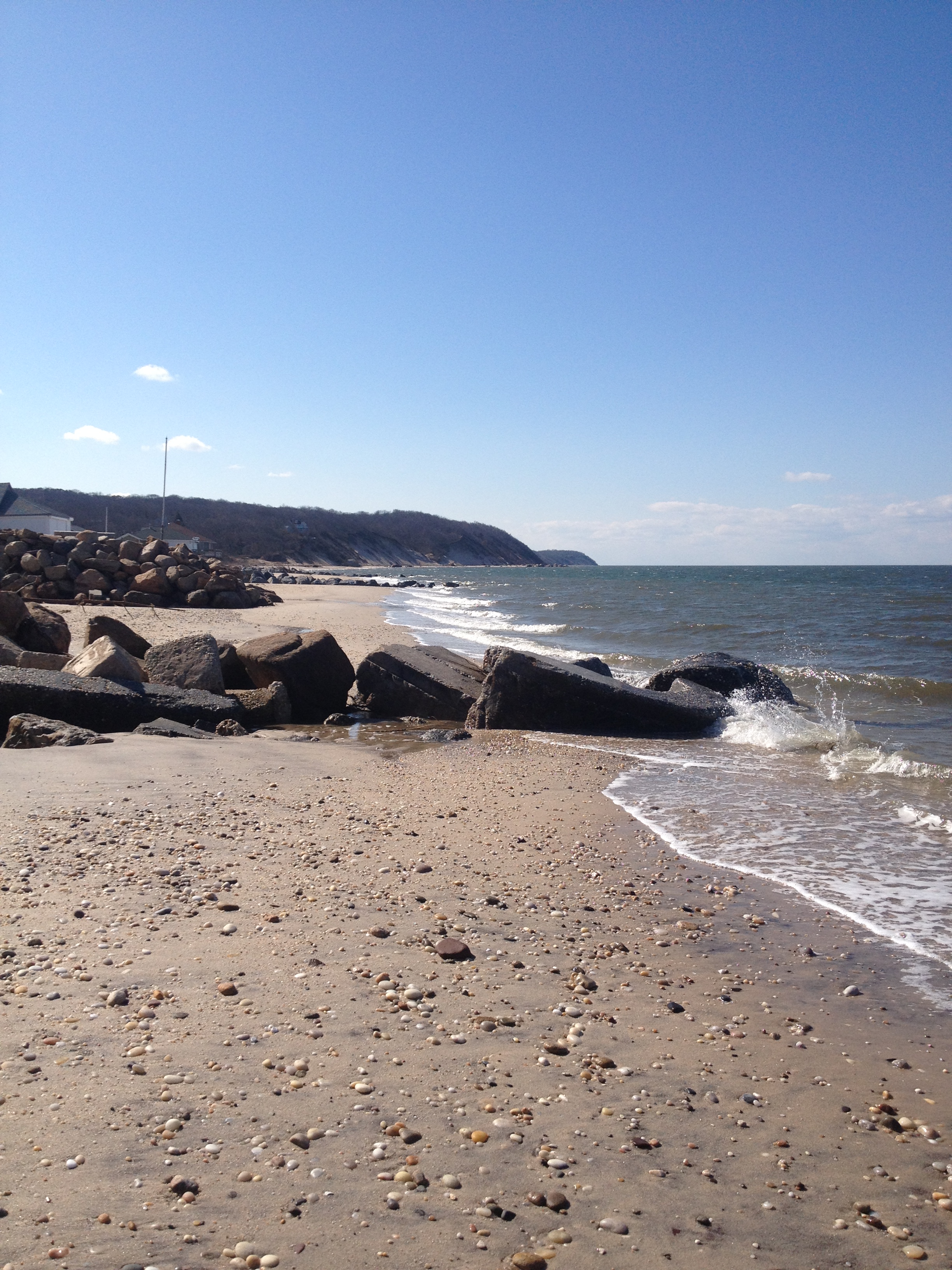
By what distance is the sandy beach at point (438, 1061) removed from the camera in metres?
2.17

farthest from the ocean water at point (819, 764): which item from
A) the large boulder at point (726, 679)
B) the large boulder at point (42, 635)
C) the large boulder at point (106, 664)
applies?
the large boulder at point (42, 635)

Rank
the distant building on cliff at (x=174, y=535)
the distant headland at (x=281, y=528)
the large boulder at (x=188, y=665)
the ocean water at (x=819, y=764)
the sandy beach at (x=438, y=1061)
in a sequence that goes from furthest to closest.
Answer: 1. the distant headland at (x=281, y=528)
2. the distant building on cliff at (x=174, y=535)
3. the large boulder at (x=188, y=665)
4. the ocean water at (x=819, y=764)
5. the sandy beach at (x=438, y=1061)

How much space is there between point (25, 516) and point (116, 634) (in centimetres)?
3176

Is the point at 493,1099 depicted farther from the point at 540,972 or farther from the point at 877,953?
the point at 877,953

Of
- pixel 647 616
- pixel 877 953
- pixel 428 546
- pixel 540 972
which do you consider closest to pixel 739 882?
pixel 877 953

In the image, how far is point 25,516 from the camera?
127 ft

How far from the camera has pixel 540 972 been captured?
361cm

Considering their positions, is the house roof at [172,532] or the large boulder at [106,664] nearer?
the large boulder at [106,664]

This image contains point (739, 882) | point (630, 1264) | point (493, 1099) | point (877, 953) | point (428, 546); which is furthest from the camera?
point (428, 546)

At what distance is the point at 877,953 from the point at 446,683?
7.29m

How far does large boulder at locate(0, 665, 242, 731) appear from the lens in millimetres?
8039

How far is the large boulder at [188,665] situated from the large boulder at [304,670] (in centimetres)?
52

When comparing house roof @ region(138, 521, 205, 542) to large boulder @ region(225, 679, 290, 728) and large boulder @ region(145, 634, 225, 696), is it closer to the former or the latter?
large boulder @ region(145, 634, 225, 696)

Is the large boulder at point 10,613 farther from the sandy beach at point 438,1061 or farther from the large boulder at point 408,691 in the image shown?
the sandy beach at point 438,1061
